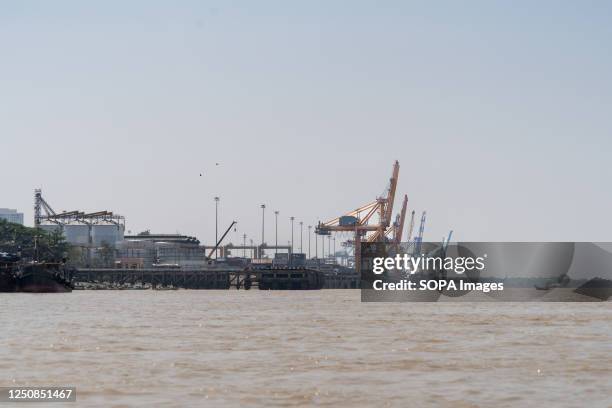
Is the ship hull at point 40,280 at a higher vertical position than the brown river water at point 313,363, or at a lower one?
higher

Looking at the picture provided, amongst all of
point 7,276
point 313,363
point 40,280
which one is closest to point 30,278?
point 40,280

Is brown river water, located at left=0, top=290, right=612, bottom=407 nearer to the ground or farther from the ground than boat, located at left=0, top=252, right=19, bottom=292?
nearer to the ground

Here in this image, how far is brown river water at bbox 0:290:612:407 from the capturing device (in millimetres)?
35938

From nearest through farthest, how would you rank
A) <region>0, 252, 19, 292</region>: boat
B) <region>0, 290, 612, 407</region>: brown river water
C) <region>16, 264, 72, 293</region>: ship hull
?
1. <region>0, 290, 612, 407</region>: brown river water
2. <region>0, 252, 19, 292</region>: boat
3. <region>16, 264, 72, 293</region>: ship hull

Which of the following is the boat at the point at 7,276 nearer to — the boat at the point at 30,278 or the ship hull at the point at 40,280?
the boat at the point at 30,278

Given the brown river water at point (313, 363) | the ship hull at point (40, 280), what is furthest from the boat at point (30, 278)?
the brown river water at point (313, 363)

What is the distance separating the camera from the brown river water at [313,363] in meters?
35.9

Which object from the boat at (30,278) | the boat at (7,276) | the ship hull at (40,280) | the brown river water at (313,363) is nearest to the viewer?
→ the brown river water at (313,363)

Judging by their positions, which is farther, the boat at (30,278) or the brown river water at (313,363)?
the boat at (30,278)

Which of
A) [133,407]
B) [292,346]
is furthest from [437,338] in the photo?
[133,407]

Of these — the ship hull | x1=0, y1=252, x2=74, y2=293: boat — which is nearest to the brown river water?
x1=0, y1=252, x2=74, y2=293: boat

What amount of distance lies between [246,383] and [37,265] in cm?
15258

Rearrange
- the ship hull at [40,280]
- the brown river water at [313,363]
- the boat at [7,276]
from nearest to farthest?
the brown river water at [313,363], the boat at [7,276], the ship hull at [40,280]

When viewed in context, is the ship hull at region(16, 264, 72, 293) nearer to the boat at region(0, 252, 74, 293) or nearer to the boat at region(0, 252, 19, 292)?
the boat at region(0, 252, 74, 293)
